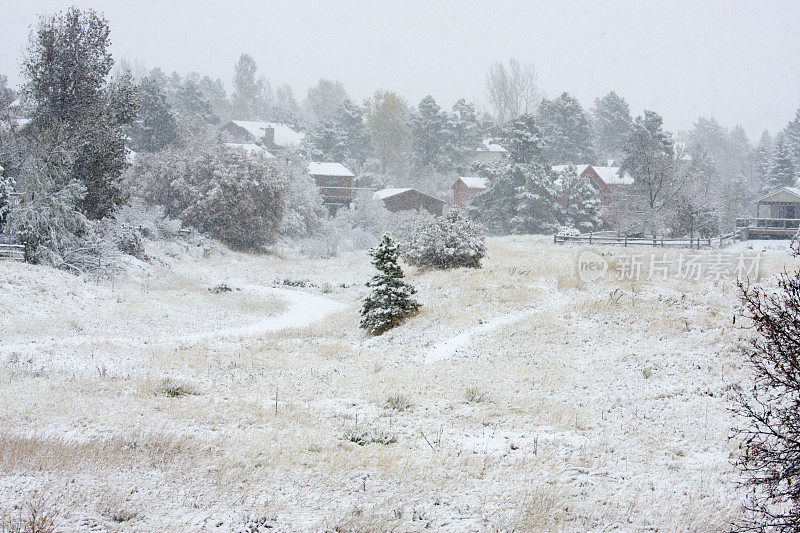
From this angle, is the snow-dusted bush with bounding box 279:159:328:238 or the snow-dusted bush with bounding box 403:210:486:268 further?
the snow-dusted bush with bounding box 279:159:328:238

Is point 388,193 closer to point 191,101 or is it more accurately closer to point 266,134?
point 266,134

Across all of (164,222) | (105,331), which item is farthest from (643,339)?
(164,222)

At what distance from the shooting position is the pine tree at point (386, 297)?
77.7 ft

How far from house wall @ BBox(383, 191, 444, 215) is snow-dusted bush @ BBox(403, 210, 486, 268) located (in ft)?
118

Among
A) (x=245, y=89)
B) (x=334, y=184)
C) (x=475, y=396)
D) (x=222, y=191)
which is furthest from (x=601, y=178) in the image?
(x=245, y=89)

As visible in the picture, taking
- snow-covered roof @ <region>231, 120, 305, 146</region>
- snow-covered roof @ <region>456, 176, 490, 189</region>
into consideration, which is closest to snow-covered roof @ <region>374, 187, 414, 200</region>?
snow-covered roof @ <region>456, 176, 490, 189</region>

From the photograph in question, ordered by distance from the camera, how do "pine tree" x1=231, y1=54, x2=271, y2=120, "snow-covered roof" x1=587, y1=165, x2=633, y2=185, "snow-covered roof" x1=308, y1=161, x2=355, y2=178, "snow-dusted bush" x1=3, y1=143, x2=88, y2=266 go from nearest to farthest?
"snow-dusted bush" x1=3, y1=143, x2=88, y2=266
"snow-covered roof" x1=587, y1=165, x2=633, y2=185
"snow-covered roof" x1=308, y1=161, x2=355, y2=178
"pine tree" x1=231, y1=54, x2=271, y2=120

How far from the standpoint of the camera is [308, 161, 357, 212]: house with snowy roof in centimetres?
7344

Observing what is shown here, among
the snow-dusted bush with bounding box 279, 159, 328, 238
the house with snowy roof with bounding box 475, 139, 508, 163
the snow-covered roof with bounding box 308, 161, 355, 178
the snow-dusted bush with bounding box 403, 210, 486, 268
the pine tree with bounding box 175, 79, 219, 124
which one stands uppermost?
the pine tree with bounding box 175, 79, 219, 124

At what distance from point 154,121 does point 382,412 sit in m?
68.4

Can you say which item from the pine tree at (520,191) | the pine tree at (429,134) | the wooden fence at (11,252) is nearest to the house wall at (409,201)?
the pine tree at (520,191)

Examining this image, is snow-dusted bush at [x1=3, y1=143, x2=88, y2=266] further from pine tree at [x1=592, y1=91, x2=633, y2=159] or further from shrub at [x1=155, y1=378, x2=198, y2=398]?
pine tree at [x1=592, y1=91, x2=633, y2=159]

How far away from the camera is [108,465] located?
8.06 meters

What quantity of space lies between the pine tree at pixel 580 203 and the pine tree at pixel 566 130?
21540 millimetres
